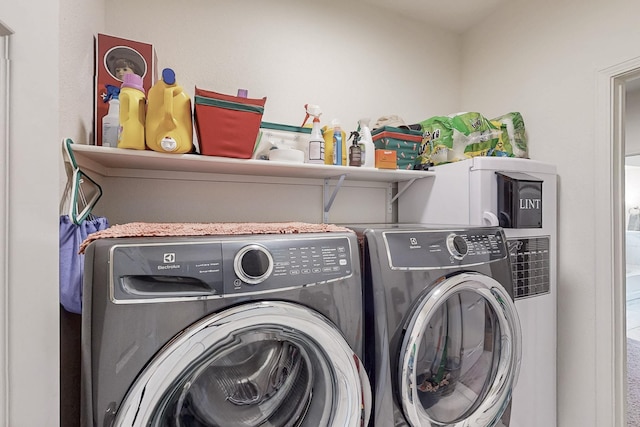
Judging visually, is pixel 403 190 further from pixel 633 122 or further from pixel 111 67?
pixel 633 122

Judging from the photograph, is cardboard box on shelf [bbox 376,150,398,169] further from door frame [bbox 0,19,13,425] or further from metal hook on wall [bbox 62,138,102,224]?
door frame [bbox 0,19,13,425]

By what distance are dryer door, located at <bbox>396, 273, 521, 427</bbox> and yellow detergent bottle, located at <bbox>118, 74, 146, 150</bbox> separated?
1.22 meters

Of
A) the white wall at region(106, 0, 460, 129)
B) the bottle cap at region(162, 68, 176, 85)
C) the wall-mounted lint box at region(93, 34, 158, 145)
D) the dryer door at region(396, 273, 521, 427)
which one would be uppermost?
the white wall at region(106, 0, 460, 129)

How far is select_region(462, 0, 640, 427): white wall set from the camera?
5.15 ft

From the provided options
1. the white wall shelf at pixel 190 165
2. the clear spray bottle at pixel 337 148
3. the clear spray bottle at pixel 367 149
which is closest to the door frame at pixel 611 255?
the white wall shelf at pixel 190 165

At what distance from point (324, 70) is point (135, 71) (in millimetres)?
1084

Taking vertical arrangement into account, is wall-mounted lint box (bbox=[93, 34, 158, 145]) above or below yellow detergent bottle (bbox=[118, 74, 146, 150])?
above

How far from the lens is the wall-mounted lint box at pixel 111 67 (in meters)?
1.26

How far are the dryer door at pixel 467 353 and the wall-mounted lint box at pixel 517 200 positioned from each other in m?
0.45

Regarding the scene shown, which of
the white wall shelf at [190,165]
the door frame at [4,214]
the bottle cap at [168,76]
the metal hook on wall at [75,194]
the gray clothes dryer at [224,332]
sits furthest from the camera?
the white wall shelf at [190,165]

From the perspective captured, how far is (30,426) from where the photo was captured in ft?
1.64

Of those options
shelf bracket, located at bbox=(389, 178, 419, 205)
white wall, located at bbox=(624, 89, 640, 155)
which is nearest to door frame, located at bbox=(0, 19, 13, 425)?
shelf bracket, located at bbox=(389, 178, 419, 205)

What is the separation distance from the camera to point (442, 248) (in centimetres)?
115

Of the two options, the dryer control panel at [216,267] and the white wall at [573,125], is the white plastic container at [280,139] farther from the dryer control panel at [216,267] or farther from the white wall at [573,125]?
the white wall at [573,125]
